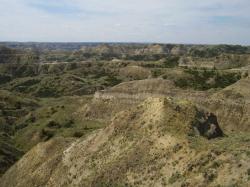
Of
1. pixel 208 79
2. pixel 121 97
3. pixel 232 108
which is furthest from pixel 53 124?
pixel 208 79

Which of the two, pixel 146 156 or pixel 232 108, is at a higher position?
pixel 146 156

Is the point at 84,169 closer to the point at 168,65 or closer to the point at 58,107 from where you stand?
the point at 58,107

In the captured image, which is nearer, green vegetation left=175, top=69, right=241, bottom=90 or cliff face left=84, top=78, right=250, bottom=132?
cliff face left=84, top=78, right=250, bottom=132

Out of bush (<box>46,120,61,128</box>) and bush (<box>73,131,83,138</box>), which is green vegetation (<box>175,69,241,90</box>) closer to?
bush (<box>46,120,61,128</box>)

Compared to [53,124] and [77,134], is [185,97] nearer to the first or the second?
[77,134]

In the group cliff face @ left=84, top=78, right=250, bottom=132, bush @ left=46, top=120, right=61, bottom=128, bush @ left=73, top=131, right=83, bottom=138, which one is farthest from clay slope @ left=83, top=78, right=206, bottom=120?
bush @ left=73, top=131, right=83, bottom=138

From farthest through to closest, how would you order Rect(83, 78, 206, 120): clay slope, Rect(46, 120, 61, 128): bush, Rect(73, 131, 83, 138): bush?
Rect(46, 120, 61, 128): bush, Rect(83, 78, 206, 120): clay slope, Rect(73, 131, 83, 138): bush

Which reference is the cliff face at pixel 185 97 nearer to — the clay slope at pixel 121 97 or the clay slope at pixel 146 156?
the clay slope at pixel 121 97

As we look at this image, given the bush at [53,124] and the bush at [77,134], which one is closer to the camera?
the bush at [77,134]

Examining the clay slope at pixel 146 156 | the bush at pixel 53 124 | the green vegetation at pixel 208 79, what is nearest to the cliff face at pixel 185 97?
the bush at pixel 53 124

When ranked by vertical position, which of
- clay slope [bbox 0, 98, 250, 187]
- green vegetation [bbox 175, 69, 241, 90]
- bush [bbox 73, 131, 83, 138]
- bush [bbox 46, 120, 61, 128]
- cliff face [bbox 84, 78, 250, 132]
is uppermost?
clay slope [bbox 0, 98, 250, 187]
